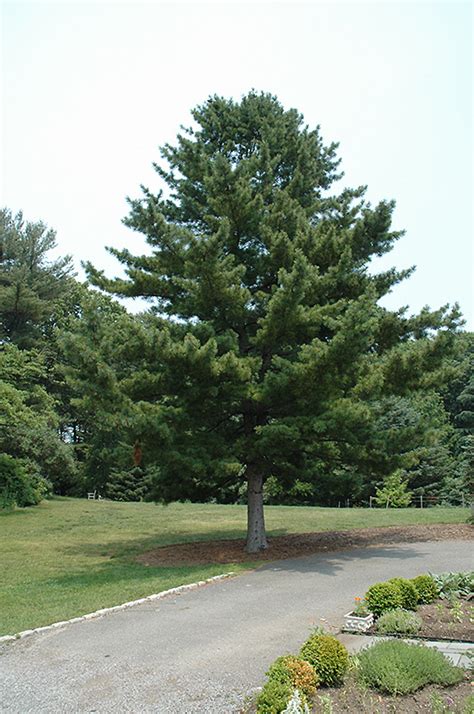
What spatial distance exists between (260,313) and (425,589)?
778 centimetres

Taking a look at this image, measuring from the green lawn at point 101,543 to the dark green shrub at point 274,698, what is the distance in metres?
4.11

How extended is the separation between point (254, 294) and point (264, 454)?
3.95m

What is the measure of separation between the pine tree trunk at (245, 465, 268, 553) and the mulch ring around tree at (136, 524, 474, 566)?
0.22 metres

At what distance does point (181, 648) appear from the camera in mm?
6617

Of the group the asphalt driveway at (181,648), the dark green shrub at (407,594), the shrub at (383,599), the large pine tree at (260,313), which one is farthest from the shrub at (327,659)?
A: the large pine tree at (260,313)

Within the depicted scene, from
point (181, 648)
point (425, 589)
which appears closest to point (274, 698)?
point (181, 648)

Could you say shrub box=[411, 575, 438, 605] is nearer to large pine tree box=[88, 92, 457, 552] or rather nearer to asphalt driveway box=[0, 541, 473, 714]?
asphalt driveway box=[0, 541, 473, 714]

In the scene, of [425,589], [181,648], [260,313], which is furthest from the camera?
[260,313]

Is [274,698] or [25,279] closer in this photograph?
[274,698]

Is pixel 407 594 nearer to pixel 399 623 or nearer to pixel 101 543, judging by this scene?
pixel 399 623

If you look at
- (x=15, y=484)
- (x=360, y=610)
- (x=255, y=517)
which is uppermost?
(x=15, y=484)

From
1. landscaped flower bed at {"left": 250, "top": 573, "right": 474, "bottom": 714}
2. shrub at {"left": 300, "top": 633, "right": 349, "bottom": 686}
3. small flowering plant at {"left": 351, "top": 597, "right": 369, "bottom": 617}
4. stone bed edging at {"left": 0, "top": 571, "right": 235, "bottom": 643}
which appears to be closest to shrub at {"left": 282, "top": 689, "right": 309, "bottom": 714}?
landscaped flower bed at {"left": 250, "top": 573, "right": 474, "bottom": 714}

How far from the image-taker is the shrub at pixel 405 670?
16.9 ft

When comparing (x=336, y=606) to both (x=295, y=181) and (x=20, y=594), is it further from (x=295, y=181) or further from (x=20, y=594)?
(x=295, y=181)
